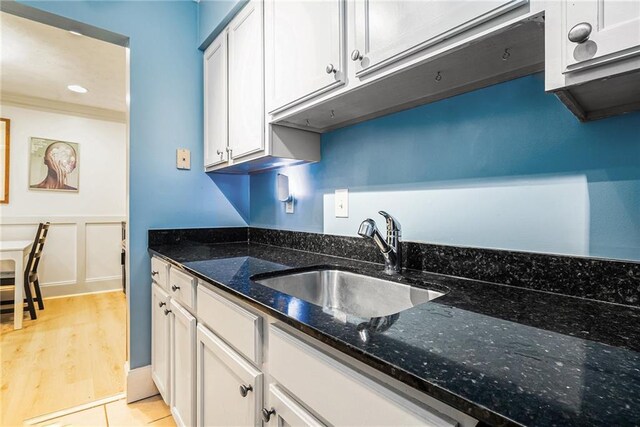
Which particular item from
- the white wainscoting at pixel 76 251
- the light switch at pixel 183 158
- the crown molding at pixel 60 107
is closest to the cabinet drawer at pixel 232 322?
the light switch at pixel 183 158

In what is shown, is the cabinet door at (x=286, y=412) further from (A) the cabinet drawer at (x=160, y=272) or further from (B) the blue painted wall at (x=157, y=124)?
(B) the blue painted wall at (x=157, y=124)

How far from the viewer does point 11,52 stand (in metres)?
2.67

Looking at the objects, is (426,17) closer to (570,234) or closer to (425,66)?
(425,66)

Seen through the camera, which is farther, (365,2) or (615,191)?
(365,2)

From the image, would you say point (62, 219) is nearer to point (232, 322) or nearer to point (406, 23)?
point (232, 322)

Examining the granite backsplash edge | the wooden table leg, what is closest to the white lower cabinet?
the granite backsplash edge

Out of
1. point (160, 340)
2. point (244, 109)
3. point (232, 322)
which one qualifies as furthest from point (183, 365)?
point (244, 109)

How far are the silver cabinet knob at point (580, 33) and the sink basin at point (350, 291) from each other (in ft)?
2.08

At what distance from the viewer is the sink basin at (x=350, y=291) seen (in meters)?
0.98

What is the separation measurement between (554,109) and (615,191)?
253mm

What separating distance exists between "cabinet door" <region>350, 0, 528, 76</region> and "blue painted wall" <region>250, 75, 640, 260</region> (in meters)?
0.32

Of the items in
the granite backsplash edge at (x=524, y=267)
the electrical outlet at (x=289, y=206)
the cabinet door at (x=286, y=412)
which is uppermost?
the electrical outlet at (x=289, y=206)

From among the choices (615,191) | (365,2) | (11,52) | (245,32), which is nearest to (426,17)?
(365,2)

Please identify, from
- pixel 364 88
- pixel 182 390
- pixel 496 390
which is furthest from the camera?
pixel 182 390
